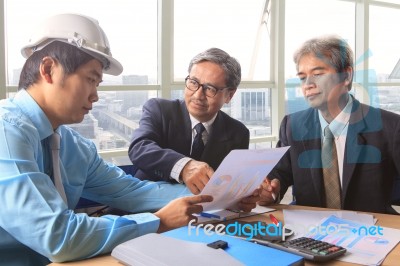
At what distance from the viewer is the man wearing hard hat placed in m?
0.95

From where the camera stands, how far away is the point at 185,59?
4.51 metres

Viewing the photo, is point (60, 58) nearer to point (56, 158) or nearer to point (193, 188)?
point (56, 158)

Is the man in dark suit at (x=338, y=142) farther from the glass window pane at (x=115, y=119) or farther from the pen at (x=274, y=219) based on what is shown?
the glass window pane at (x=115, y=119)

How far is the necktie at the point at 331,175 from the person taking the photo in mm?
1674

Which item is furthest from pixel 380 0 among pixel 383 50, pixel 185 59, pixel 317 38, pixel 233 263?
pixel 233 263

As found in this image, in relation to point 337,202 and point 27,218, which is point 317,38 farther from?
point 27,218

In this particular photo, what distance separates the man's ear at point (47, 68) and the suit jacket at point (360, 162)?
1.01 meters

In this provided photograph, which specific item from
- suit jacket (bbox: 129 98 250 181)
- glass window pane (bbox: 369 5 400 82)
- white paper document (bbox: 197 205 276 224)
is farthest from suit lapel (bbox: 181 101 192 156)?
glass window pane (bbox: 369 5 400 82)

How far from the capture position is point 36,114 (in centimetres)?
120

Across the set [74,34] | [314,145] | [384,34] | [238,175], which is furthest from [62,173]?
[384,34]

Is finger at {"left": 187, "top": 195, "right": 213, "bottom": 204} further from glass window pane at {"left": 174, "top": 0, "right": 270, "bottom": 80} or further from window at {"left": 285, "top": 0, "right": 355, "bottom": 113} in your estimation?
window at {"left": 285, "top": 0, "right": 355, "bottom": 113}

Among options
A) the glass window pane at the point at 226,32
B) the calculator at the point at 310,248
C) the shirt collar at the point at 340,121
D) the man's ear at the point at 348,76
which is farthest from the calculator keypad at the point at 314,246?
the glass window pane at the point at 226,32

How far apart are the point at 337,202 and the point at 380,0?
4.76 m

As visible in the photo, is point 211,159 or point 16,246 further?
point 211,159
